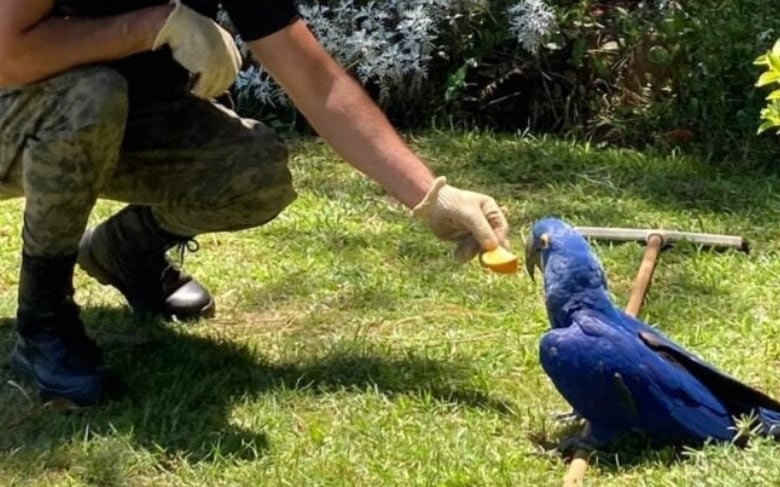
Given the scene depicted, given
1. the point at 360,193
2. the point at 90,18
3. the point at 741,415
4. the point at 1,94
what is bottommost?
the point at 360,193

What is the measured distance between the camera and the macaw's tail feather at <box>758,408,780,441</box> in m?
2.76

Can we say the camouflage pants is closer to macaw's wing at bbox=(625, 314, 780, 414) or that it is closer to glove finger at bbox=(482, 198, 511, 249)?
glove finger at bbox=(482, 198, 511, 249)

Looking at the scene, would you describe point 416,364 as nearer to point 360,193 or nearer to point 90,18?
point 90,18

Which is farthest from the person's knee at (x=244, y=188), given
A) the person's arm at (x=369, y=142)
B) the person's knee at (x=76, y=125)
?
the person's knee at (x=76, y=125)

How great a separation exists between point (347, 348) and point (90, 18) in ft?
3.15

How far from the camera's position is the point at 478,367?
3.38 meters

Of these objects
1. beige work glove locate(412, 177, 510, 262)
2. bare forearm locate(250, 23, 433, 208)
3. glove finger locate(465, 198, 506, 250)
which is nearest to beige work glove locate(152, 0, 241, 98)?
bare forearm locate(250, 23, 433, 208)

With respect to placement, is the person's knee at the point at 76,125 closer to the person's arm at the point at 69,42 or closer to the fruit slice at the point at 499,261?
the person's arm at the point at 69,42

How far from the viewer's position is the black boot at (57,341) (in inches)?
126

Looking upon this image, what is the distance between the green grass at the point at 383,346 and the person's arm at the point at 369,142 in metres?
0.40

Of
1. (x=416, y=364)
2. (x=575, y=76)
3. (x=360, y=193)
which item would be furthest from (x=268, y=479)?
(x=575, y=76)

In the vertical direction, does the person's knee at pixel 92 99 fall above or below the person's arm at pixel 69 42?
below

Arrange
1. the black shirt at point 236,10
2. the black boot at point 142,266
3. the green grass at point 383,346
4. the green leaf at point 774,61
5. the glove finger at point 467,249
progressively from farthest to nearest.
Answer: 1. the black boot at point 142,266
2. the black shirt at point 236,10
3. the glove finger at point 467,249
4. the green grass at point 383,346
5. the green leaf at point 774,61

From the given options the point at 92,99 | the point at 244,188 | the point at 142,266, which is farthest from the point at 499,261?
the point at 142,266
